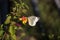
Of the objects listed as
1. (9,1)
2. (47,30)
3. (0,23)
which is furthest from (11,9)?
(47,30)

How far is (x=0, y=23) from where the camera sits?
6.12 feet

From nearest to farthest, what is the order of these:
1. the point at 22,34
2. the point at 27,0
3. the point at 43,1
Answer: the point at 22,34 < the point at 27,0 < the point at 43,1

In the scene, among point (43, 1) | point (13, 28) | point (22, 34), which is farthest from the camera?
point (43, 1)

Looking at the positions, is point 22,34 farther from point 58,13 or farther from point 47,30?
point 58,13

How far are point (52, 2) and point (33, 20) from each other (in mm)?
526

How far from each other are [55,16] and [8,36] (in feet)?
2.45

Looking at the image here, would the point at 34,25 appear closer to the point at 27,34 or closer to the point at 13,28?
the point at 27,34

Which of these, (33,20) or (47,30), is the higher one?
(33,20)

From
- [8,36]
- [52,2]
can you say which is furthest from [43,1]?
[8,36]

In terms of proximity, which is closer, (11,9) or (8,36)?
(8,36)

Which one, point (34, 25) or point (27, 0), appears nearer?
point (34, 25)

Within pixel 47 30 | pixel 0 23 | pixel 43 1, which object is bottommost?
pixel 47 30

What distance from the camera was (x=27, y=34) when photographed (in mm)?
1968

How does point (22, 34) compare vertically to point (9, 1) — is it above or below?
below
